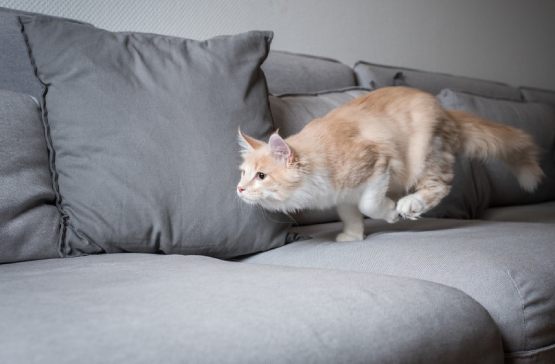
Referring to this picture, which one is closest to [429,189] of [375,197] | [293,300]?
[375,197]

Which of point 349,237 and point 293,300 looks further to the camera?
point 349,237

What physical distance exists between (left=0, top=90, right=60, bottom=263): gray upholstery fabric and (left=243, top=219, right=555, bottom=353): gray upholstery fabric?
500 millimetres

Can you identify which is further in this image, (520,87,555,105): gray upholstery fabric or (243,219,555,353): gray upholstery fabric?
(520,87,555,105): gray upholstery fabric

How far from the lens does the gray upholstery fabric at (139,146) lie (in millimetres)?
1203

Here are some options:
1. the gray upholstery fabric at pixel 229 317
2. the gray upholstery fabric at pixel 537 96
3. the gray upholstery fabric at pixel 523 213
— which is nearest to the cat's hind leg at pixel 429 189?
the gray upholstery fabric at pixel 229 317

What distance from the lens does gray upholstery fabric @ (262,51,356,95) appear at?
1.95m

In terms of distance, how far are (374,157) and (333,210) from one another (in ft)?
1.55

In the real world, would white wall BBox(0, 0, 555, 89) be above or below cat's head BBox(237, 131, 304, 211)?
above

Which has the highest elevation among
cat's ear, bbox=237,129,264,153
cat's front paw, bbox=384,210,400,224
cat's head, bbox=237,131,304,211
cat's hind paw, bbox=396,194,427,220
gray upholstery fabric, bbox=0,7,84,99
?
gray upholstery fabric, bbox=0,7,84,99

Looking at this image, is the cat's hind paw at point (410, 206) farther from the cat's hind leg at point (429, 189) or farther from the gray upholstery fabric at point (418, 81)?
the gray upholstery fabric at point (418, 81)

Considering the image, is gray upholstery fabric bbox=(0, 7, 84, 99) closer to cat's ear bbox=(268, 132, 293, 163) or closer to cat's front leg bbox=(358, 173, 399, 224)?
cat's ear bbox=(268, 132, 293, 163)

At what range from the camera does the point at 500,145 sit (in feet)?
5.37

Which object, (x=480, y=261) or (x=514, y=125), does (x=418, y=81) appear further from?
(x=480, y=261)

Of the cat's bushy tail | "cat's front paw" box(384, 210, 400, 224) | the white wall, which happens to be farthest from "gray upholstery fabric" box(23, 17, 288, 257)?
the cat's bushy tail
